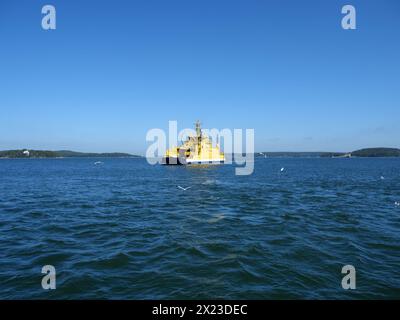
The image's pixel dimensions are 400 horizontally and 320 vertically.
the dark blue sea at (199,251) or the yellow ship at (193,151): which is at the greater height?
the yellow ship at (193,151)

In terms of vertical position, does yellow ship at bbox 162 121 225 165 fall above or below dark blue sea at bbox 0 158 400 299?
above

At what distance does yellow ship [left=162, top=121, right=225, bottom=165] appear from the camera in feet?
360

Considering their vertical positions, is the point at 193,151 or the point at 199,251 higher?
the point at 193,151

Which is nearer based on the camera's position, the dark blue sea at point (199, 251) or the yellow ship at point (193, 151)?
the dark blue sea at point (199, 251)

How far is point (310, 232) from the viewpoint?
54.0 ft

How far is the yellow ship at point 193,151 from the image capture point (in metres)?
110

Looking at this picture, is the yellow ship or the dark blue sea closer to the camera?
the dark blue sea

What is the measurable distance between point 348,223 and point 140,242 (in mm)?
12893

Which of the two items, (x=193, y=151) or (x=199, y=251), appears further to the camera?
(x=193, y=151)

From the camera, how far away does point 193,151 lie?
366 feet

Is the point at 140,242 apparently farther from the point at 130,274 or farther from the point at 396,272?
the point at 396,272

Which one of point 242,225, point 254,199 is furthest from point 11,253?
point 254,199
